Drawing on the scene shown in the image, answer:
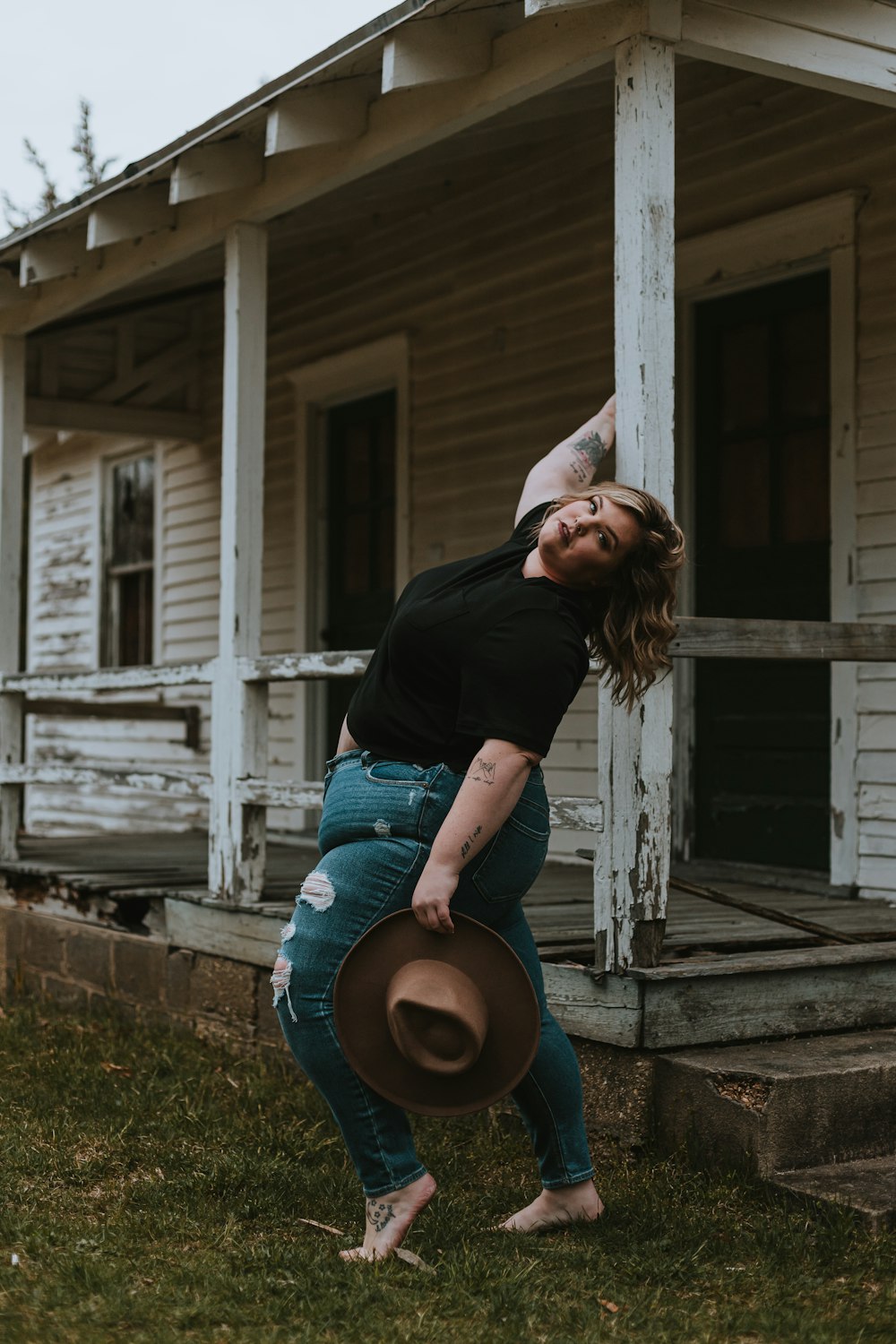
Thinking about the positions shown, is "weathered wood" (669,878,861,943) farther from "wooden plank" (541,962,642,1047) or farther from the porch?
"wooden plank" (541,962,642,1047)

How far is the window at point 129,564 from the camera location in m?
11.8

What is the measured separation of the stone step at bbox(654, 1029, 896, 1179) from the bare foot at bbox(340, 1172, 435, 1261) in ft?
3.12

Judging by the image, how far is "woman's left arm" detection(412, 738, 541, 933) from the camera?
3.30 meters

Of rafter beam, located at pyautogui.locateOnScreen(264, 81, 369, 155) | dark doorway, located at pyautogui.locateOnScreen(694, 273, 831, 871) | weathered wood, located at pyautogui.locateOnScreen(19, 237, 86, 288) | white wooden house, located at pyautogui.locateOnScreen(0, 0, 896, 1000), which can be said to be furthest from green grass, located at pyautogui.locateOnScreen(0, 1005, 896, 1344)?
weathered wood, located at pyautogui.locateOnScreen(19, 237, 86, 288)

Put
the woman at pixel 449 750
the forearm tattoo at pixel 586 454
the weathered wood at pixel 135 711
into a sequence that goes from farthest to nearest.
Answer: the weathered wood at pixel 135 711
the forearm tattoo at pixel 586 454
the woman at pixel 449 750

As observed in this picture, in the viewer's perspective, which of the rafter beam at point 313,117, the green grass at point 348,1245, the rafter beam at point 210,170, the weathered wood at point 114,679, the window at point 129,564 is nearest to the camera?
the green grass at point 348,1245

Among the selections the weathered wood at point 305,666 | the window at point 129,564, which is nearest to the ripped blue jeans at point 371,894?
the weathered wood at point 305,666

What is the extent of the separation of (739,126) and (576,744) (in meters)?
2.90

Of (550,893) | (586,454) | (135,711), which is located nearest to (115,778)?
(550,893)

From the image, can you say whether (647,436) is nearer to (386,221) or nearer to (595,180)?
(595,180)

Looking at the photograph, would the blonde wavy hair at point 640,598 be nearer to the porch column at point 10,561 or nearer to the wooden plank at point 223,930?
the wooden plank at point 223,930

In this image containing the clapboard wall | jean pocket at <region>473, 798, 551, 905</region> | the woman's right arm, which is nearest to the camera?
jean pocket at <region>473, 798, 551, 905</region>

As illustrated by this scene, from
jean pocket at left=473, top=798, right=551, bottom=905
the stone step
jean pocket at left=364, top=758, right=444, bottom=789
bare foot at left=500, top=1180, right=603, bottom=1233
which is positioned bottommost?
bare foot at left=500, top=1180, right=603, bottom=1233

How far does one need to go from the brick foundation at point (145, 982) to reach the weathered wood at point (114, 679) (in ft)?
3.43
